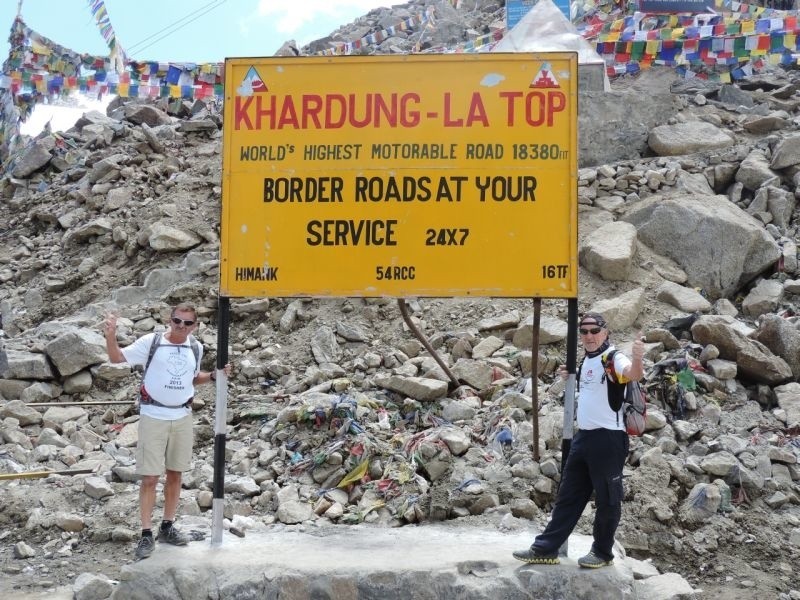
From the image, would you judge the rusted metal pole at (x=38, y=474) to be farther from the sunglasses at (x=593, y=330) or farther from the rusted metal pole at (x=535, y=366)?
the sunglasses at (x=593, y=330)

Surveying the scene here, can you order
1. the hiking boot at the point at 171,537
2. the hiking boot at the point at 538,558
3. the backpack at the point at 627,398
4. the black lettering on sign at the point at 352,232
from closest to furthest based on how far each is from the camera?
the backpack at the point at 627,398
the hiking boot at the point at 538,558
the hiking boot at the point at 171,537
the black lettering on sign at the point at 352,232

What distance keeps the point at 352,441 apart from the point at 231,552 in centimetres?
219

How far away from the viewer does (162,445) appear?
17.1 feet

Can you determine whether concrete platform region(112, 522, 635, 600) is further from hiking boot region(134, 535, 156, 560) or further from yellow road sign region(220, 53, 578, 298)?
yellow road sign region(220, 53, 578, 298)

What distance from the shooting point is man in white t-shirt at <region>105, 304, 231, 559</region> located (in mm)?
5180

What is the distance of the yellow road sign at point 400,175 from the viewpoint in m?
5.48

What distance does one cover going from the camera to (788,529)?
6598mm

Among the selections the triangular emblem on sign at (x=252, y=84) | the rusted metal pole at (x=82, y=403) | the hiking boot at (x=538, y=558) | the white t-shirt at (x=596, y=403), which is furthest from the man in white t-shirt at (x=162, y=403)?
the rusted metal pole at (x=82, y=403)

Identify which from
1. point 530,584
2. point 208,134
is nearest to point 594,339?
point 530,584

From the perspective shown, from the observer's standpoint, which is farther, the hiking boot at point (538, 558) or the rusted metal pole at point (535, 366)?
the rusted metal pole at point (535, 366)

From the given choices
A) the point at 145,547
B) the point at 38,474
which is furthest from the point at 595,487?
the point at 38,474

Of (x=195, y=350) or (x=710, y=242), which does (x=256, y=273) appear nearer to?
(x=195, y=350)

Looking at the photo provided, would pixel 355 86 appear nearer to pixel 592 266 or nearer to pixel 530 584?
pixel 530 584

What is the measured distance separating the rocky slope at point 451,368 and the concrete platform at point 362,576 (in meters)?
1.06
